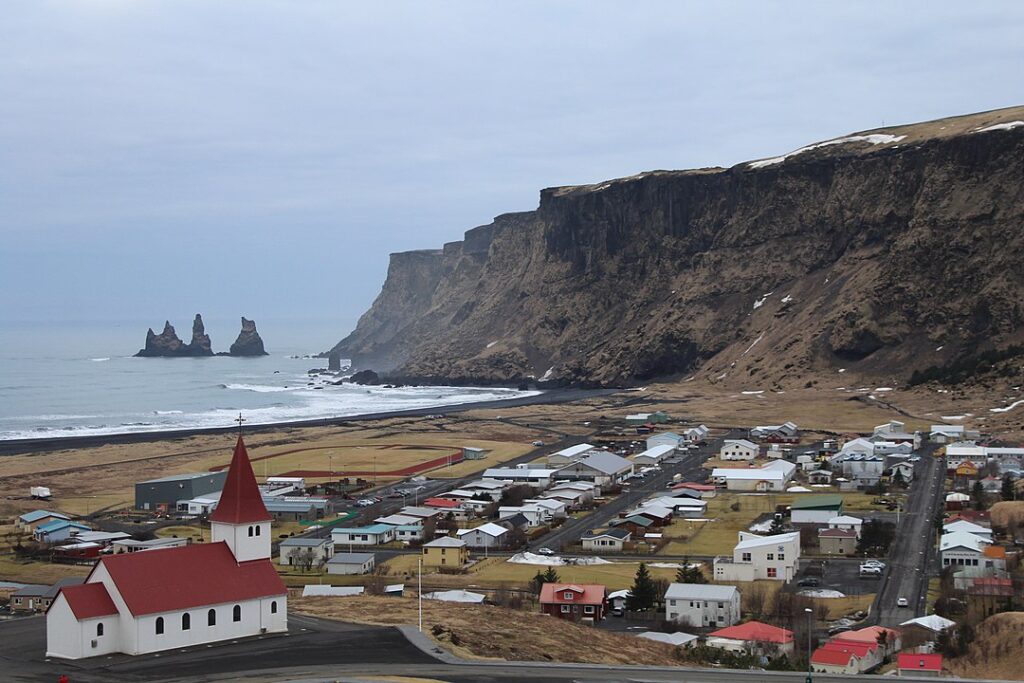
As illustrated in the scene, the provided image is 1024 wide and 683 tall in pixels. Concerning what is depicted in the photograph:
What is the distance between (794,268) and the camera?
16400 cm

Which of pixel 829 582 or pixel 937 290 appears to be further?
pixel 937 290

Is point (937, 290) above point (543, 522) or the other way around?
above

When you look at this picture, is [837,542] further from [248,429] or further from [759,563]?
[248,429]

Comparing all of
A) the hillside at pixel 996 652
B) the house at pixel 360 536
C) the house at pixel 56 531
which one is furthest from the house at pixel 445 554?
the hillside at pixel 996 652

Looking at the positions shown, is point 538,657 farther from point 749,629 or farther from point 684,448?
point 684,448

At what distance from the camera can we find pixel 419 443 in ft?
343

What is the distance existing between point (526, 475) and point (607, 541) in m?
23.0

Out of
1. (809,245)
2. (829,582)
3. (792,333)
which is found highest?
(809,245)

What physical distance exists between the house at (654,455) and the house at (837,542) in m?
33.1

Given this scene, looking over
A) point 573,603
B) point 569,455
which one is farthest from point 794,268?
point 573,603

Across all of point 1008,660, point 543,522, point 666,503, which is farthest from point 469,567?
point 1008,660

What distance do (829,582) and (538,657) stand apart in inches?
791

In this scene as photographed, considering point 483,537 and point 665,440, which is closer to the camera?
point 483,537

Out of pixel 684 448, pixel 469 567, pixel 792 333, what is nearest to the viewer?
pixel 469 567
